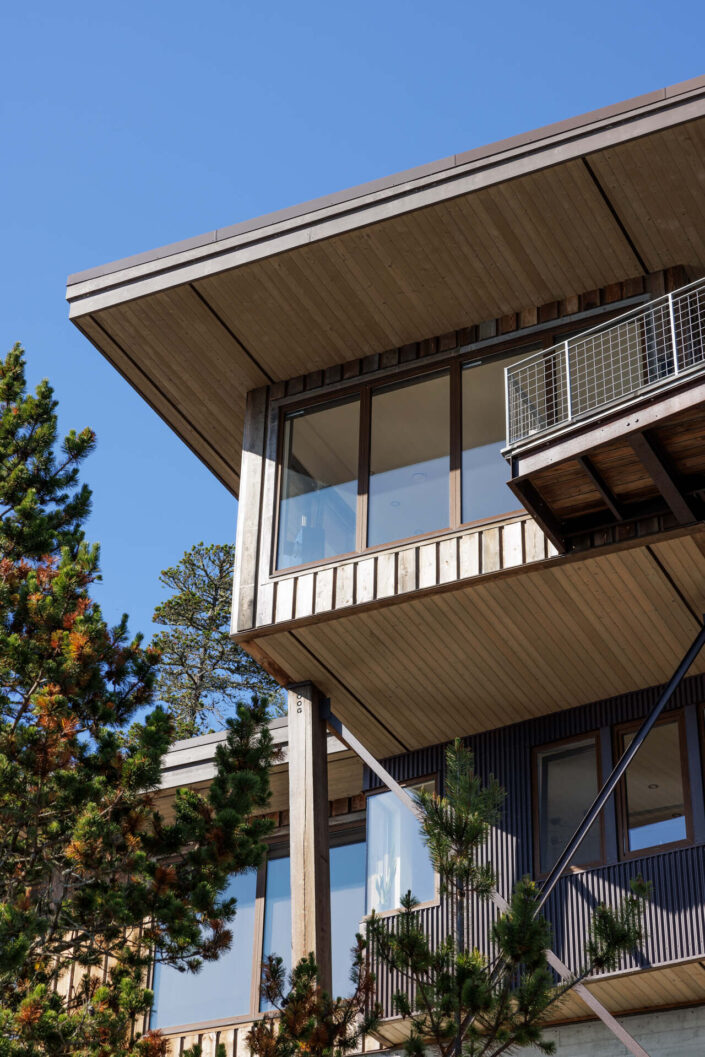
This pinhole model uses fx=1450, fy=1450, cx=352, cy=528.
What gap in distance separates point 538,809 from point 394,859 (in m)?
1.55

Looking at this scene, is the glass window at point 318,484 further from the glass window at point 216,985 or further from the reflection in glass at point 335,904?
the glass window at point 216,985

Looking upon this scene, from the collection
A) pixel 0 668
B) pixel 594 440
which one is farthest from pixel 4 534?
pixel 594 440

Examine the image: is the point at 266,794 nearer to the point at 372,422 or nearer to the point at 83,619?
the point at 83,619

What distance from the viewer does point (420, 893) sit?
536 inches

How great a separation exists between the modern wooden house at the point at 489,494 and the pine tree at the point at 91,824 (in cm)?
188

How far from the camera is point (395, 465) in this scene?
1323cm

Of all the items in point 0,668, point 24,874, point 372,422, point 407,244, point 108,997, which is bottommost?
point 108,997

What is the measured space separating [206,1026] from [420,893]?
325 cm

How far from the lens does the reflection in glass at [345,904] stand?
14336 mm

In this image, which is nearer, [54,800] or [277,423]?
[54,800]

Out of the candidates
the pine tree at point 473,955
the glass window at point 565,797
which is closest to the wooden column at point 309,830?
the glass window at point 565,797

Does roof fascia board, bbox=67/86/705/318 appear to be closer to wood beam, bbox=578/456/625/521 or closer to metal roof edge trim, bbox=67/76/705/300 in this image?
metal roof edge trim, bbox=67/76/705/300

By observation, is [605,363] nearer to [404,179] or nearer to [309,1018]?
[404,179]

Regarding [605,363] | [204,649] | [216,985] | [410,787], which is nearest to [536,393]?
[605,363]
